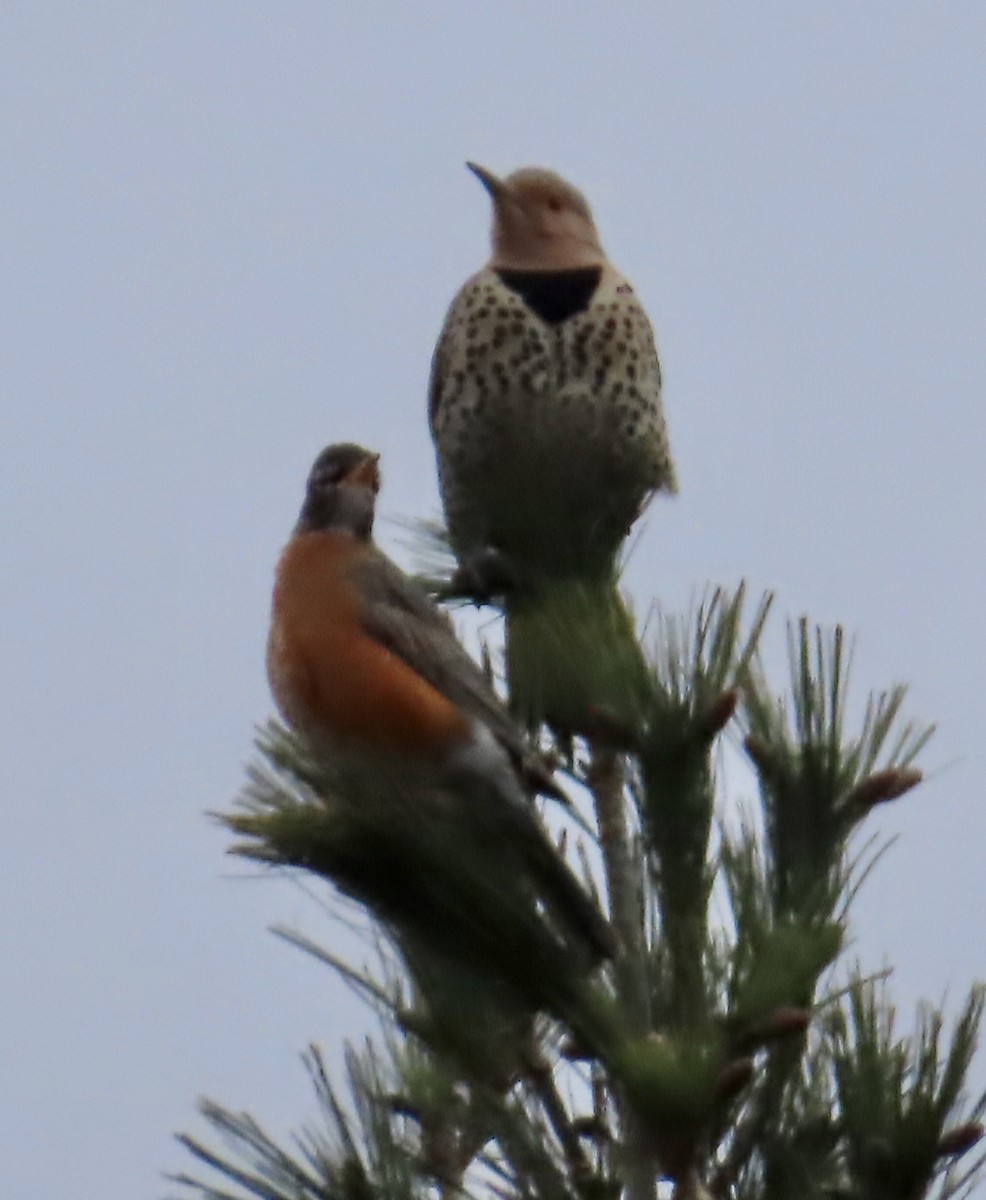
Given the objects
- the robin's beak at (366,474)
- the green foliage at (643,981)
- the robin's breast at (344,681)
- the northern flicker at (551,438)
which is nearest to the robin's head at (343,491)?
the robin's beak at (366,474)

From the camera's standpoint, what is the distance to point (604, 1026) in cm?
266

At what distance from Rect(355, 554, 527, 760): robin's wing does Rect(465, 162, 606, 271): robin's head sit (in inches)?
91.0

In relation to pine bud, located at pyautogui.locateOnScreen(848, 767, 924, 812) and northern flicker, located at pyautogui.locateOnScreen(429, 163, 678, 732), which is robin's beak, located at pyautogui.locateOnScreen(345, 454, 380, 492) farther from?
pine bud, located at pyautogui.locateOnScreen(848, 767, 924, 812)

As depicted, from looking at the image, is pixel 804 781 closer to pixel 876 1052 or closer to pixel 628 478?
pixel 876 1052

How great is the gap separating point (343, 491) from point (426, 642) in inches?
35.2

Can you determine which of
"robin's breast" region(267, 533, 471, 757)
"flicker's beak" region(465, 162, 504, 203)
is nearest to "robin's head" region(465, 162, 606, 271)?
"flicker's beak" region(465, 162, 504, 203)

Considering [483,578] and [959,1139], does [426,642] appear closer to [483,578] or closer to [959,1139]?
A: [483,578]

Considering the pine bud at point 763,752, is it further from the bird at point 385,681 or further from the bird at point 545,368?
the bird at point 545,368

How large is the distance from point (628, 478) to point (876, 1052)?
9.05 feet

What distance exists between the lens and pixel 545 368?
5.76 meters

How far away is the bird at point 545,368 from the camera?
18.0 feet

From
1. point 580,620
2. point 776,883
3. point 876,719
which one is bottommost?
point 776,883

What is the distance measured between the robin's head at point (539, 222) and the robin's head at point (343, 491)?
1756 millimetres

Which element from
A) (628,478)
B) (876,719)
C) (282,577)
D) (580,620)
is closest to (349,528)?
(282,577)
